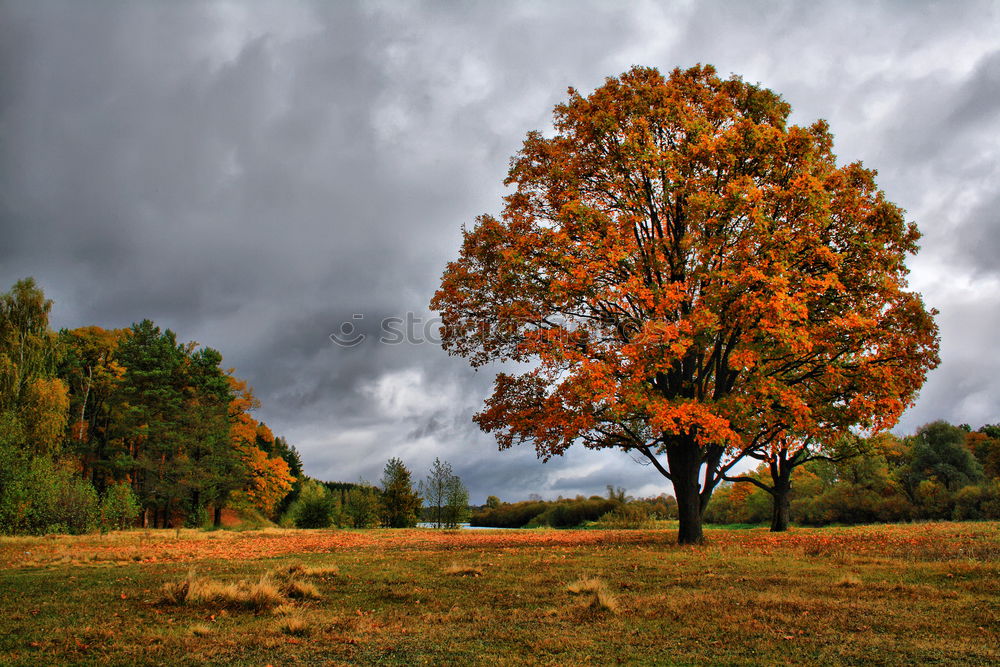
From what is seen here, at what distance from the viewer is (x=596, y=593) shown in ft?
30.7

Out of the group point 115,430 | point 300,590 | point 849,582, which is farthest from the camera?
point 115,430

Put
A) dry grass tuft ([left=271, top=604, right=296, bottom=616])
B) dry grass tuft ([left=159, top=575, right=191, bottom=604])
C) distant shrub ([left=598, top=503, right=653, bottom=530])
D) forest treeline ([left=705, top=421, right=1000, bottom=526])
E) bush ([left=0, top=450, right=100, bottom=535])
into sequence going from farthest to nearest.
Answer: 1. forest treeline ([left=705, top=421, right=1000, bottom=526])
2. distant shrub ([left=598, top=503, right=653, bottom=530])
3. bush ([left=0, top=450, right=100, bottom=535])
4. dry grass tuft ([left=159, top=575, right=191, bottom=604])
5. dry grass tuft ([left=271, top=604, right=296, bottom=616])

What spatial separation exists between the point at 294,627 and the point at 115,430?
5007 centimetres

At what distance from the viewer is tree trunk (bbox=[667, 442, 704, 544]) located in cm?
1936

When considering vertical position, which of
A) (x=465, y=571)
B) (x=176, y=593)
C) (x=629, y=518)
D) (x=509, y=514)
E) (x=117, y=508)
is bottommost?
(x=509, y=514)

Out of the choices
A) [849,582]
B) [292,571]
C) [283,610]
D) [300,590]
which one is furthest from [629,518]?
[283,610]

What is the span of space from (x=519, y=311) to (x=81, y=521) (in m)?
26.9

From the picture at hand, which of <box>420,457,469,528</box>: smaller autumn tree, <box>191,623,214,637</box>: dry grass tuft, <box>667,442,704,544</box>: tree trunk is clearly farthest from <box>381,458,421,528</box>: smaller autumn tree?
<box>191,623,214,637</box>: dry grass tuft

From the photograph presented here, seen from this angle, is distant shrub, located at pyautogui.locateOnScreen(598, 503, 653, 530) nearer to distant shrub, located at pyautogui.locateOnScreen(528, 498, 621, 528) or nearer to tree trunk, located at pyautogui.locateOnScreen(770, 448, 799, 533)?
distant shrub, located at pyautogui.locateOnScreen(528, 498, 621, 528)

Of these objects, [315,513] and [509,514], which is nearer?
[315,513]

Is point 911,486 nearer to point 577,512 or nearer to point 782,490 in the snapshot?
point 782,490

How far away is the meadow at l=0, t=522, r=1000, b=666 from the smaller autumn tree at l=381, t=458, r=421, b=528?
34111 millimetres

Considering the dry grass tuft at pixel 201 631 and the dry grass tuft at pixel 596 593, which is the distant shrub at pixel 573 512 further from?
the dry grass tuft at pixel 201 631

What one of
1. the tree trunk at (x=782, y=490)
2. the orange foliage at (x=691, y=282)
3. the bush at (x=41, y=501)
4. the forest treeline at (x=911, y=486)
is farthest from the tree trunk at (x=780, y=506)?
the bush at (x=41, y=501)
